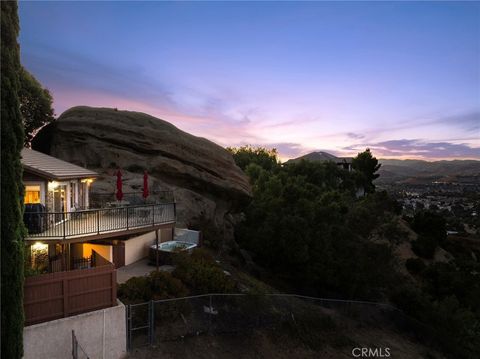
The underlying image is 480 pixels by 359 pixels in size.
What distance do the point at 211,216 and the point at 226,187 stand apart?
2912mm

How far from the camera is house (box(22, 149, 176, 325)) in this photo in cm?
1106

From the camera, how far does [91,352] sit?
36.4 feet

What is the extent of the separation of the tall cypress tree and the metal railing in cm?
392

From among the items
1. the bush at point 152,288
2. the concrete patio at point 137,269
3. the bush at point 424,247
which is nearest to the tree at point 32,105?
the concrete patio at point 137,269

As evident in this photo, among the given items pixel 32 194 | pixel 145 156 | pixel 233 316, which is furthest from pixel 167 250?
pixel 145 156

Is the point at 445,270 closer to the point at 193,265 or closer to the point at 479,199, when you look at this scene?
the point at 193,265

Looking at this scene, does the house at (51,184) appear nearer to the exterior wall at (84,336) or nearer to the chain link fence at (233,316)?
the exterior wall at (84,336)

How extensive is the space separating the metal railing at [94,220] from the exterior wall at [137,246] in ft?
8.36

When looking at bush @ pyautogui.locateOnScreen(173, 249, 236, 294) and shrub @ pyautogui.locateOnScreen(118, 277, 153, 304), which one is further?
bush @ pyautogui.locateOnScreen(173, 249, 236, 294)

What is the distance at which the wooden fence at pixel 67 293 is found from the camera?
35.0 feet

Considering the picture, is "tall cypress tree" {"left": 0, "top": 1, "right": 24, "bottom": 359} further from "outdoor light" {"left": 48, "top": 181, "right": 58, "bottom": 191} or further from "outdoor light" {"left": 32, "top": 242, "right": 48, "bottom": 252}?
"outdoor light" {"left": 48, "top": 181, "right": 58, "bottom": 191}

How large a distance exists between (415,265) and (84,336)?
42.1 meters

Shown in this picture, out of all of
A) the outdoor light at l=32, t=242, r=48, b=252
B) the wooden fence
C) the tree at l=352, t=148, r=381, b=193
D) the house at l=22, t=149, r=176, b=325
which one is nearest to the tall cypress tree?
the wooden fence

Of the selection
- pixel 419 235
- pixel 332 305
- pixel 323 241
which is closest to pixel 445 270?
pixel 419 235
